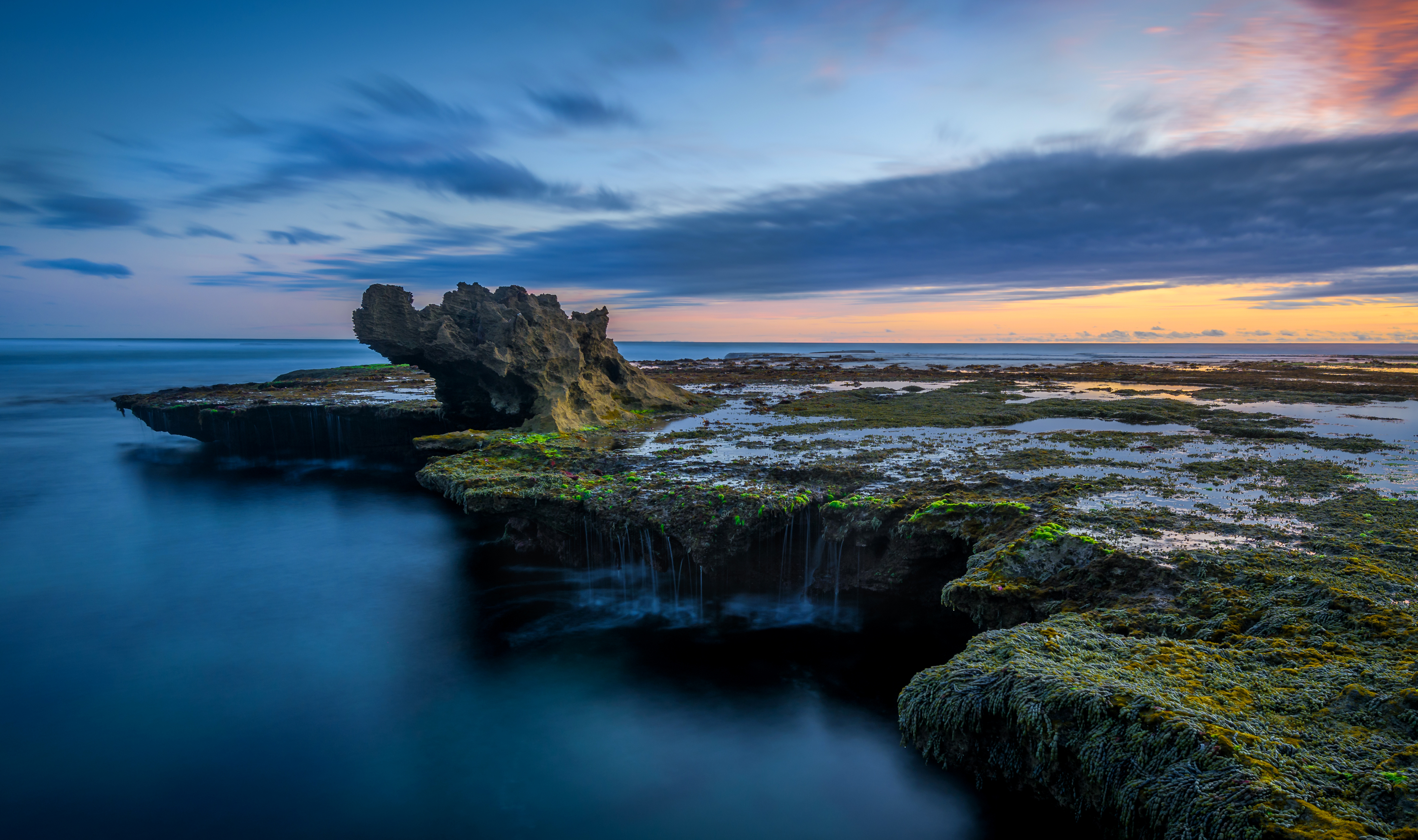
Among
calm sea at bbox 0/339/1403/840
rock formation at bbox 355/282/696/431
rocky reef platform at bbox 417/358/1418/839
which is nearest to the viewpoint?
rocky reef platform at bbox 417/358/1418/839

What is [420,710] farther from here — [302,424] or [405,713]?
[302,424]

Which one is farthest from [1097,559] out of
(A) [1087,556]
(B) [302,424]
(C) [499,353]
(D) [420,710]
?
(B) [302,424]

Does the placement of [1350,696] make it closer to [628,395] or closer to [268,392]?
[628,395]

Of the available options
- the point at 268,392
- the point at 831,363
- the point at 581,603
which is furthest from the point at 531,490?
the point at 831,363

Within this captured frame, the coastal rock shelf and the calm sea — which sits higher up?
the coastal rock shelf

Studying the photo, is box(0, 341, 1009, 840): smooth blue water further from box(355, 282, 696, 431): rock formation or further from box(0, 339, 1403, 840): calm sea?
box(355, 282, 696, 431): rock formation

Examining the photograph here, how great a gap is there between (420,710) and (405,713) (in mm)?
290

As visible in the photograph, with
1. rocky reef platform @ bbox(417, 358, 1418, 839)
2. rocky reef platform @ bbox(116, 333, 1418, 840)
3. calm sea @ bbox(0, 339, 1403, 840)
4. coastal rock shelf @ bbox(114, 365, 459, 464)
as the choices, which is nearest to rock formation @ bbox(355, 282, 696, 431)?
rocky reef platform @ bbox(116, 333, 1418, 840)

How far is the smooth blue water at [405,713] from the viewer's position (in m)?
10.5

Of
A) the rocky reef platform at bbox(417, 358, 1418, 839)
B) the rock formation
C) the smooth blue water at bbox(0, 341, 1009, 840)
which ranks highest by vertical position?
the rock formation

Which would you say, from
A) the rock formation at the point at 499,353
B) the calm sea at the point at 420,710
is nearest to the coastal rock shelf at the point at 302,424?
the rock formation at the point at 499,353

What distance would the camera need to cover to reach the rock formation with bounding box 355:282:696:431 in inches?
1078

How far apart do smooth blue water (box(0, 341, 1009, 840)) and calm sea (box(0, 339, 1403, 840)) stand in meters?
0.05

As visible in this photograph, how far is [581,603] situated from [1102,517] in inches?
514
